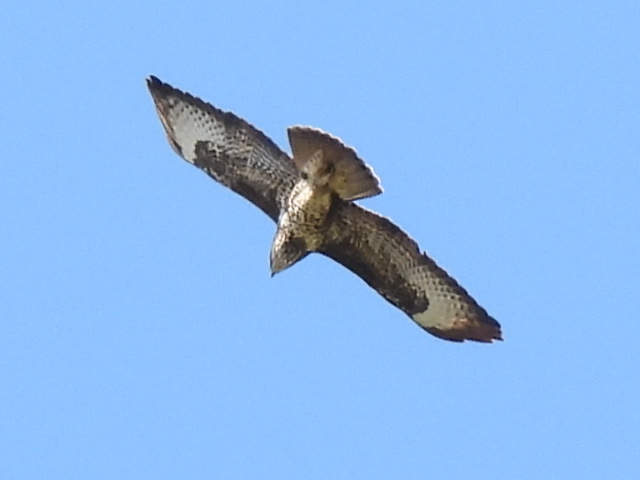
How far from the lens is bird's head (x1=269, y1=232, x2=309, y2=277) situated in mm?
11391

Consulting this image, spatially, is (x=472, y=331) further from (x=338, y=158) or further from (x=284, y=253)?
(x=338, y=158)

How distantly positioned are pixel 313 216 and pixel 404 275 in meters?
0.85

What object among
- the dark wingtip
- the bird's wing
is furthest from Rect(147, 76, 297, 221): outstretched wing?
the dark wingtip

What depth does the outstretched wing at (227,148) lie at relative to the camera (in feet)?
37.6

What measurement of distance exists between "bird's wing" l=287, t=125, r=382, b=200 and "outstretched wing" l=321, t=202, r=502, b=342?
351mm

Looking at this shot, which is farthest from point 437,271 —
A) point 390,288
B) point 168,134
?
point 168,134

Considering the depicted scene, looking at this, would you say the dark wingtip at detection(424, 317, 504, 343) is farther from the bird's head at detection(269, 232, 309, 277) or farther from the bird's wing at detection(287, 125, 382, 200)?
the bird's wing at detection(287, 125, 382, 200)

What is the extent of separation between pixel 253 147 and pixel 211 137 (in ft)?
1.11

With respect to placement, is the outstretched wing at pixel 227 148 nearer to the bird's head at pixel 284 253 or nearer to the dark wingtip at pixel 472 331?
the bird's head at pixel 284 253

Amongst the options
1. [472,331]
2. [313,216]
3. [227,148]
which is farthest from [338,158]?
[472,331]

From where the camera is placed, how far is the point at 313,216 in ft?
36.7

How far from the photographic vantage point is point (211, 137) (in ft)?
38.3

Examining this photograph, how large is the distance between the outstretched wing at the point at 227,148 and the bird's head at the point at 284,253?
0.21 m

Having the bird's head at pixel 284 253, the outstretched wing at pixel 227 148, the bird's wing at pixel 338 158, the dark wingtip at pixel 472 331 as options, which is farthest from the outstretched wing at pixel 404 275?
the outstretched wing at pixel 227 148
